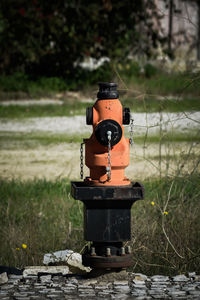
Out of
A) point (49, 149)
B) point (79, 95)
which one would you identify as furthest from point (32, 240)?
point (79, 95)

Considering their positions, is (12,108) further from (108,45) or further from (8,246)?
(8,246)

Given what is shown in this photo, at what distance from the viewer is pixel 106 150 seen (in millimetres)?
4047

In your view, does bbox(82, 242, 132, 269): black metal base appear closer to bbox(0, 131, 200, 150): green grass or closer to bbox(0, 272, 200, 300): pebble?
bbox(0, 272, 200, 300): pebble

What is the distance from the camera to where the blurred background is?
483 centimetres

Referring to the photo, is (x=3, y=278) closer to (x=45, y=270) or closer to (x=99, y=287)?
(x=45, y=270)

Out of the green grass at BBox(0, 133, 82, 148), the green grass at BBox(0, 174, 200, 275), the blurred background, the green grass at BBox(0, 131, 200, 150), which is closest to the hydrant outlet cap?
the blurred background

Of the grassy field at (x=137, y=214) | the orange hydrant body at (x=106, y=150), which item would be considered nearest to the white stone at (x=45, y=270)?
the grassy field at (x=137, y=214)

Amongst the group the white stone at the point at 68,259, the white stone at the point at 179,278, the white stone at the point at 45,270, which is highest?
the white stone at the point at 68,259

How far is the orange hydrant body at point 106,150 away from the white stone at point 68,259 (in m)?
0.78

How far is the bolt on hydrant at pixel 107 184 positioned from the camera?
3994 millimetres

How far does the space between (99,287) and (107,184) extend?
0.71 metres

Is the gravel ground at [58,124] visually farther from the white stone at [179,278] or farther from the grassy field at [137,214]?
the white stone at [179,278]

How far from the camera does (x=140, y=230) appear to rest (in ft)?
15.4

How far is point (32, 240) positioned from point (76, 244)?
15.2 inches
